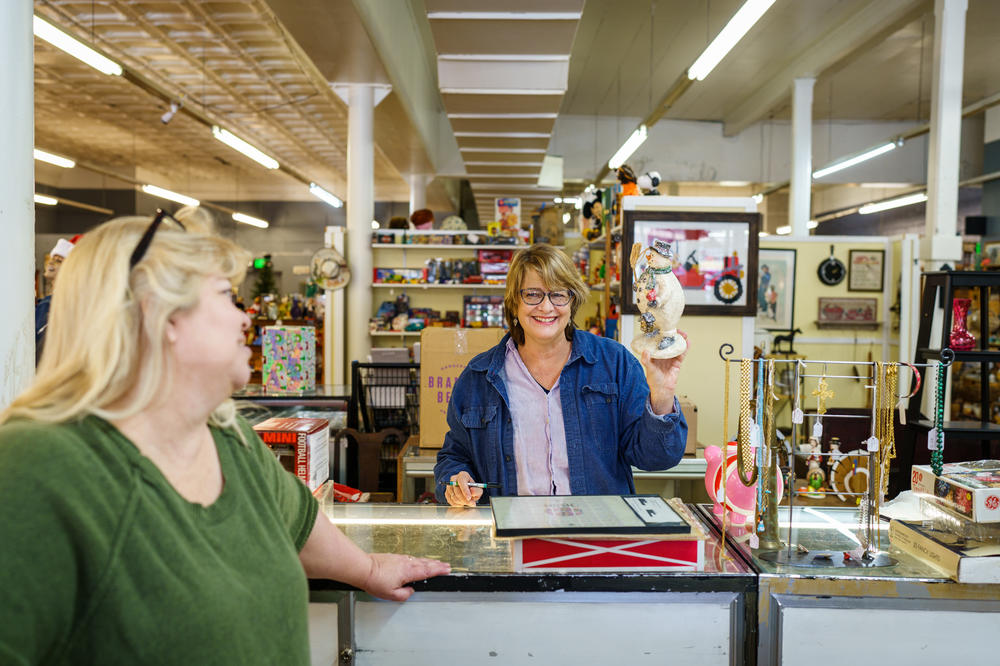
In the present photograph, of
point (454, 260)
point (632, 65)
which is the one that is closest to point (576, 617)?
point (454, 260)

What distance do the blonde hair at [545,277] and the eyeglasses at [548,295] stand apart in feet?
0.06

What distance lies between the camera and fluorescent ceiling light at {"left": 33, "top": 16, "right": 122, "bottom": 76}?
480 cm

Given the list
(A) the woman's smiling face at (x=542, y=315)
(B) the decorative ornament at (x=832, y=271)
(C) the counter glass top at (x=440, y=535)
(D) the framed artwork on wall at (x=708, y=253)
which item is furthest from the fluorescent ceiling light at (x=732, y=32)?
(C) the counter glass top at (x=440, y=535)

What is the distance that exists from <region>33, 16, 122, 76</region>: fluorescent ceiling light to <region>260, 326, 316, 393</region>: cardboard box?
2444 mm

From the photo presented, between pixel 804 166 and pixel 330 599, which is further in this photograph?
pixel 804 166

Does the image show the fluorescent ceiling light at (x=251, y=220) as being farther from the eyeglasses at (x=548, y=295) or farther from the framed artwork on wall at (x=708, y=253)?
the eyeglasses at (x=548, y=295)

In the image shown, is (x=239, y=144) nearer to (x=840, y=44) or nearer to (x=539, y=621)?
(x=840, y=44)

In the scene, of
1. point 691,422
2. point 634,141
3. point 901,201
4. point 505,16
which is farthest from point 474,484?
point 901,201

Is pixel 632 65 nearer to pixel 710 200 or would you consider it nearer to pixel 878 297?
pixel 878 297

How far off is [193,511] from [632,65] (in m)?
11.3

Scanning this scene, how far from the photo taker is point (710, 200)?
158 inches

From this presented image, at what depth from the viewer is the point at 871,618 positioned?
4.93ft

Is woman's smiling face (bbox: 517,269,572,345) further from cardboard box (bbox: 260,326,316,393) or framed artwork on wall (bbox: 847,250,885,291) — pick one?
framed artwork on wall (bbox: 847,250,885,291)

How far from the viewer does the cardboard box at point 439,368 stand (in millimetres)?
3699
